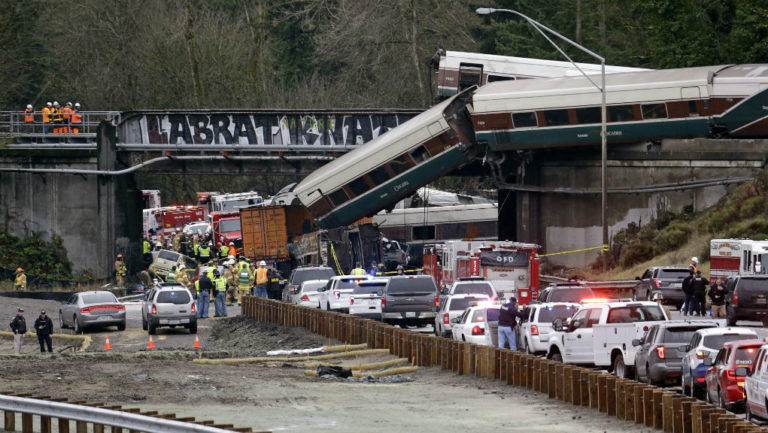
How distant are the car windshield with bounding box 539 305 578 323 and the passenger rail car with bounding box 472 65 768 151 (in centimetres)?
2044

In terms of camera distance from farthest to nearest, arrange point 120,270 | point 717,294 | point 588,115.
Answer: point 120,270 → point 588,115 → point 717,294

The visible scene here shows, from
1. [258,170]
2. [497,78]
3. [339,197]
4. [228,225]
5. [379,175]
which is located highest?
[497,78]

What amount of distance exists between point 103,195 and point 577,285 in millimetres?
30092

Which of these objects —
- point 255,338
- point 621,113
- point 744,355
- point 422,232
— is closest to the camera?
point 744,355

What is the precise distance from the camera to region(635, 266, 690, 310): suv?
42094 millimetres

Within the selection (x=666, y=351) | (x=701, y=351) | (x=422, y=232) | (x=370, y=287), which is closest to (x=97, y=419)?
(x=701, y=351)

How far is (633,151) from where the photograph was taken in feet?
176

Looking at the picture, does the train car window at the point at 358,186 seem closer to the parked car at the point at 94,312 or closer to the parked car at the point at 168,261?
the parked car at the point at 94,312

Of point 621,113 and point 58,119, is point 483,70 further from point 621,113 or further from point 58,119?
point 58,119

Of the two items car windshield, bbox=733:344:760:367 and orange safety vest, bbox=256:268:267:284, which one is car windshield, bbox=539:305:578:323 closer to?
car windshield, bbox=733:344:760:367

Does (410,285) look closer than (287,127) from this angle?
Yes

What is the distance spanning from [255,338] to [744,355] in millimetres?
21858

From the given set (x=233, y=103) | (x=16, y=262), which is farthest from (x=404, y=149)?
(x=233, y=103)

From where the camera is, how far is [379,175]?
177 ft
